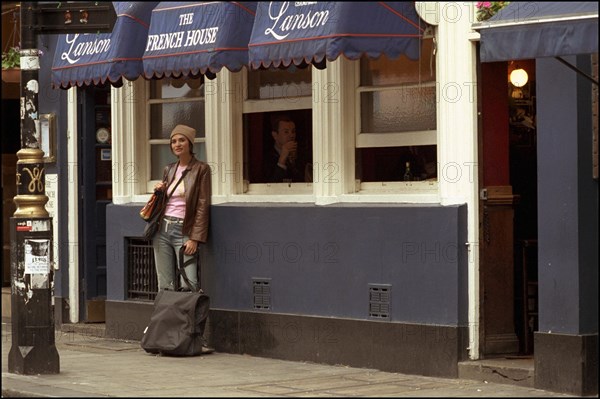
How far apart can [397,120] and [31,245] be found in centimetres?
355

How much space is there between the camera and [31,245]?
39.9ft

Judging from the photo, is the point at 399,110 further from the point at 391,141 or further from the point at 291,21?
the point at 291,21

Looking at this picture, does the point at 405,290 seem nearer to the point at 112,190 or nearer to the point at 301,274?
the point at 301,274

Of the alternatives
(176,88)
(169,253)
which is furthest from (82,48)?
(169,253)

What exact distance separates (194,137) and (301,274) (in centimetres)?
204

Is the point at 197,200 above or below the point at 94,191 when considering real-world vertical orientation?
below

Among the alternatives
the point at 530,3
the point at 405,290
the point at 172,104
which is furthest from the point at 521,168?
the point at 172,104

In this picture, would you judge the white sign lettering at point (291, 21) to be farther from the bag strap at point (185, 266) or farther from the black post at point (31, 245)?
the bag strap at point (185, 266)

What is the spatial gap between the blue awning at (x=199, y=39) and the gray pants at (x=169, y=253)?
5.19 ft

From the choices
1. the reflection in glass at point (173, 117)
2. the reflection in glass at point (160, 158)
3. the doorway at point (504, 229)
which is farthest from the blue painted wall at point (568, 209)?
the reflection in glass at point (160, 158)

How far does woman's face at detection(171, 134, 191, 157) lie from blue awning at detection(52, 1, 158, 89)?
77cm

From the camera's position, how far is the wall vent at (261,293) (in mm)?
13609

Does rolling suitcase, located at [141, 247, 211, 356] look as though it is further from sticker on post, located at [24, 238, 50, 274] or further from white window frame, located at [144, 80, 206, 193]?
white window frame, located at [144, 80, 206, 193]

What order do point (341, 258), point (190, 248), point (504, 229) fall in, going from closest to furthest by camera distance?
point (504, 229), point (341, 258), point (190, 248)
